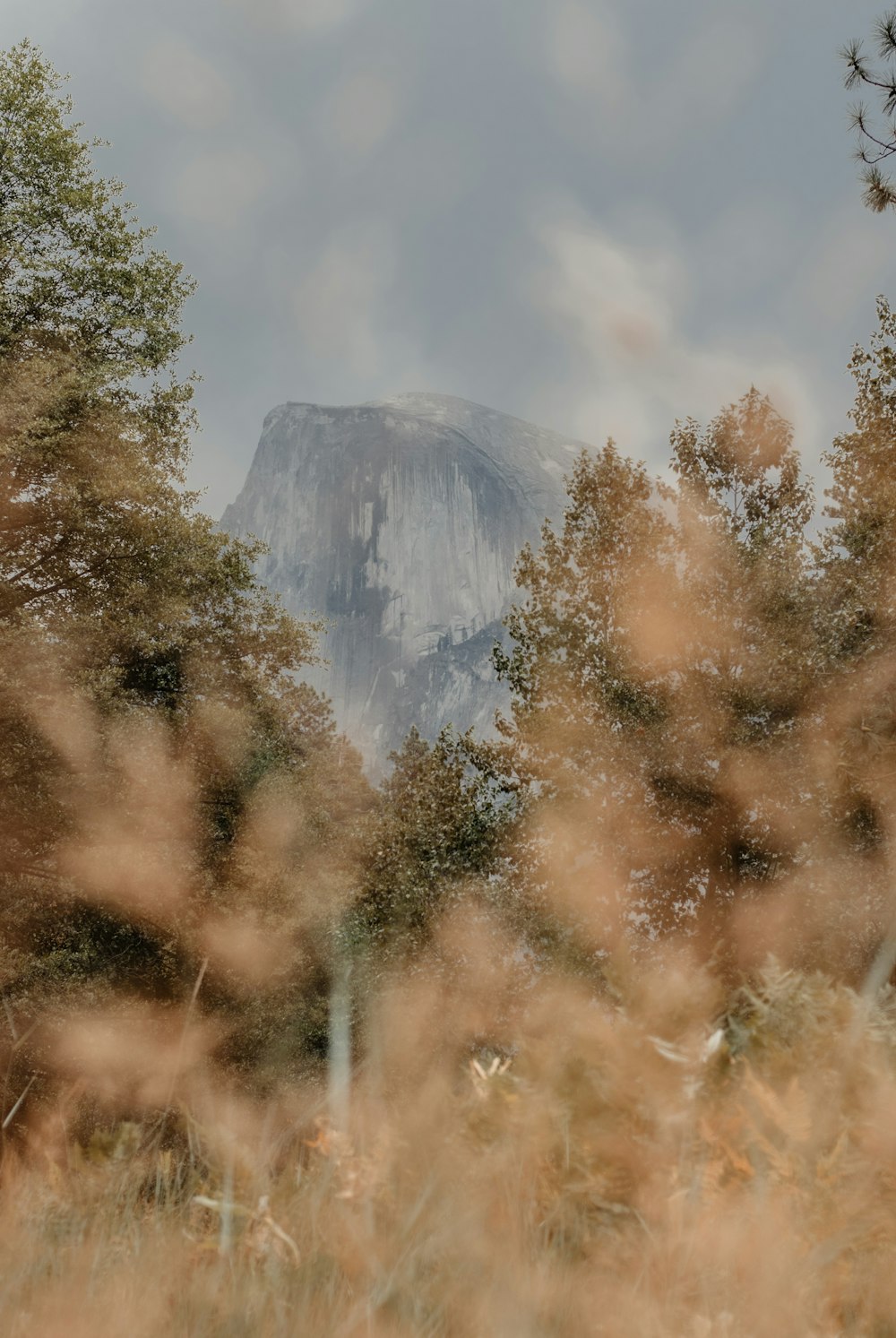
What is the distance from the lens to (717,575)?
15.3 metres

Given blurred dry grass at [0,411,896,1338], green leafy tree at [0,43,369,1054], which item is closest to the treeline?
green leafy tree at [0,43,369,1054]

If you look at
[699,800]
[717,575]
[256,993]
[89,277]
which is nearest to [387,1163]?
[699,800]

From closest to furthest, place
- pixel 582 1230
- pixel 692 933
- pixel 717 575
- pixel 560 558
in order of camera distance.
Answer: pixel 582 1230
pixel 692 933
pixel 717 575
pixel 560 558

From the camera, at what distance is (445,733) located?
58.5 feet

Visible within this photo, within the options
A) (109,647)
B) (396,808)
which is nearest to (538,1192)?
(109,647)

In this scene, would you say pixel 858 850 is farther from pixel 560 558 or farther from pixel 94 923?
pixel 94 923

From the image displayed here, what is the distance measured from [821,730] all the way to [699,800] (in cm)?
239

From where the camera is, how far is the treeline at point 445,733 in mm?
12969

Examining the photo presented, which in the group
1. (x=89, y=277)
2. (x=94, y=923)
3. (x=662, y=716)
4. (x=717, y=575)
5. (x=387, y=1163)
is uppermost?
(x=89, y=277)

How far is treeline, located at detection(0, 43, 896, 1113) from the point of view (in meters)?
13.0

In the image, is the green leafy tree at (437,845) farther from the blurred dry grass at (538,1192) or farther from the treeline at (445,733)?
the blurred dry grass at (538,1192)

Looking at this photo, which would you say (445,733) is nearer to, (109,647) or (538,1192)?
(109,647)

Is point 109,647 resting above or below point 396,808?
above

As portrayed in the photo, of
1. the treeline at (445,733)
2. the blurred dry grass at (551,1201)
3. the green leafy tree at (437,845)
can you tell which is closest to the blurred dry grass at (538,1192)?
the blurred dry grass at (551,1201)
